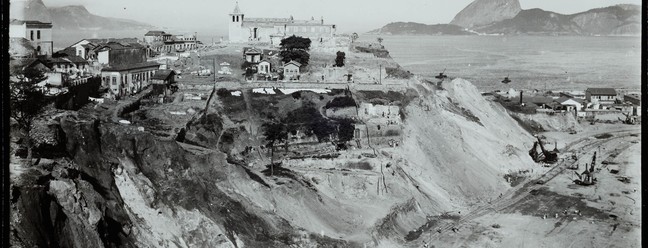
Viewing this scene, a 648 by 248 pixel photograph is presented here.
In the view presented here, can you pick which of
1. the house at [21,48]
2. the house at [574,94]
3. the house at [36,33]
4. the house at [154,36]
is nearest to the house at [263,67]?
the house at [154,36]

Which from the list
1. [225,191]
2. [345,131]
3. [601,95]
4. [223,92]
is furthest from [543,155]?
[225,191]

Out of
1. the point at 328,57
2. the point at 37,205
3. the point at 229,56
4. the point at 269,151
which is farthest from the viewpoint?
the point at 328,57

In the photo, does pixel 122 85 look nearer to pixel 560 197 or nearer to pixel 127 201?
pixel 127 201

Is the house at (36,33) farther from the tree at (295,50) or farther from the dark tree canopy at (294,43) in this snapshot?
the dark tree canopy at (294,43)

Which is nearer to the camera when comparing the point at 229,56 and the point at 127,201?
the point at 127,201

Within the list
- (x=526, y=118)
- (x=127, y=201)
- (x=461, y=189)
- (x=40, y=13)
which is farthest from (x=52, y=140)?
(x=526, y=118)

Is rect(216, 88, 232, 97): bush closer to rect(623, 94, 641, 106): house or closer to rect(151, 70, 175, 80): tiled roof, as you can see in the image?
rect(151, 70, 175, 80): tiled roof

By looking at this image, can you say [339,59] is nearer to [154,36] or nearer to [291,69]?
[291,69]

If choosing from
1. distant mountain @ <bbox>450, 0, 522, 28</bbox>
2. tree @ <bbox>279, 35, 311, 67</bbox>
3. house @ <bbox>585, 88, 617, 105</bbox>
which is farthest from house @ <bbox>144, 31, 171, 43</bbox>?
house @ <bbox>585, 88, 617, 105</bbox>
